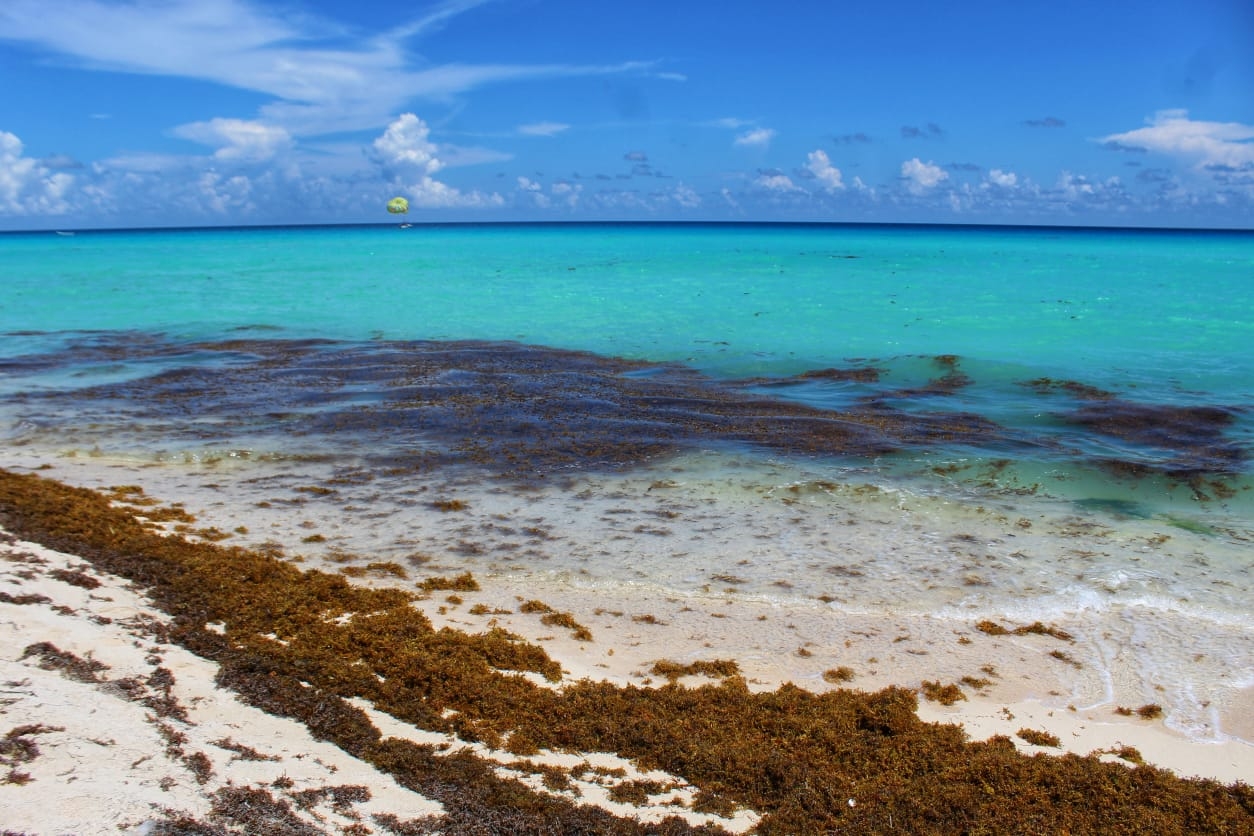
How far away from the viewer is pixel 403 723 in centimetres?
532

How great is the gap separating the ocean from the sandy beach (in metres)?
0.42

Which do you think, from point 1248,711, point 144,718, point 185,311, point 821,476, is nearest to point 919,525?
point 821,476

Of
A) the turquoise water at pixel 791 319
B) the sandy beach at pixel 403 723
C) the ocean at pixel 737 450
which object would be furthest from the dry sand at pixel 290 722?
the turquoise water at pixel 791 319

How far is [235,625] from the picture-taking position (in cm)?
643

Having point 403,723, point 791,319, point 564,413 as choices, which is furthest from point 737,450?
point 791,319

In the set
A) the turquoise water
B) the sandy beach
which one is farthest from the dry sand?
the turquoise water

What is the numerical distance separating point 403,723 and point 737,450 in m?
8.10

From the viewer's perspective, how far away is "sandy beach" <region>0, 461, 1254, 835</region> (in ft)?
13.8

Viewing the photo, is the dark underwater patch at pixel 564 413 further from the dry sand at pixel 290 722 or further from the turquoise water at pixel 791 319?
the dry sand at pixel 290 722

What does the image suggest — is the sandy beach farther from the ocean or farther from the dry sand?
the ocean

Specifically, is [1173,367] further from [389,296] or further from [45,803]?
[389,296]

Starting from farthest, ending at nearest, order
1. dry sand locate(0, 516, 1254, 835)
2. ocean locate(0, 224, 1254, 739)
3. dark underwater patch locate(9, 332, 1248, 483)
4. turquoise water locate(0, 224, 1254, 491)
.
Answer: turquoise water locate(0, 224, 1254, 491), dark underwater patch locate(9, 332, 1248, 483), ocean locate(0, 224, 1254, 739), dry sand locate(0, 516, 1254, 835)

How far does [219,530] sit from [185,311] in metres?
25.0

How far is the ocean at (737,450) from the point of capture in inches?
325
